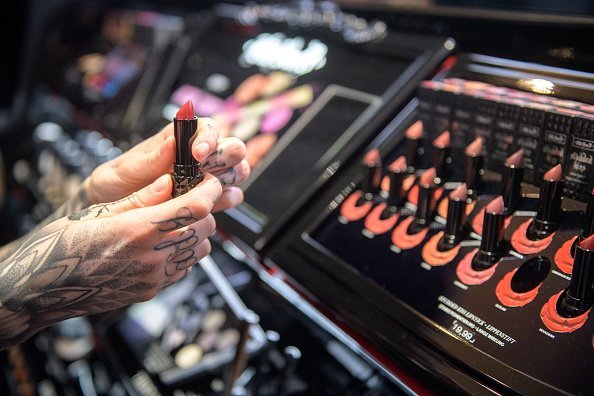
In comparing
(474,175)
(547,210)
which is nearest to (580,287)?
(547,210)

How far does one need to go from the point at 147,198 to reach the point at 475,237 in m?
0.41

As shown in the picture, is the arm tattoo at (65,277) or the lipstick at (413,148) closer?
the arm tattoo at (65,277)

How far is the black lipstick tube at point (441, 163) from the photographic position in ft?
2.86

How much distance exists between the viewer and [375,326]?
0.76 m

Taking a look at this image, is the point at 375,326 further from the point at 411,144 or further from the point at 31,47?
the point at 31,47

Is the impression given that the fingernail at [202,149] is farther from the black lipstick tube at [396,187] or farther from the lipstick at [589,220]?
the lipstick at [589,220]

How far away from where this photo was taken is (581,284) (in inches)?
24.3

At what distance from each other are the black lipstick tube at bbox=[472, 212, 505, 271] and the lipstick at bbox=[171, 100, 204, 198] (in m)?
0.35

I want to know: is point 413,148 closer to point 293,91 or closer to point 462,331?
point 462,331

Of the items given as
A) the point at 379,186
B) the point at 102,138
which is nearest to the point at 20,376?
the point at 102,138

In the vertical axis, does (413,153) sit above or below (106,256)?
above

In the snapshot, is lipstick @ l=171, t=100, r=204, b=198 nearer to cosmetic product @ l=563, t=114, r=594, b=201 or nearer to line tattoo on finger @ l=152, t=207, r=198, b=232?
line tattoo on finger @ l=152, t=207, r=198, b=232

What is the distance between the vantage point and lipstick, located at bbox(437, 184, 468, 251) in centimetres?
76

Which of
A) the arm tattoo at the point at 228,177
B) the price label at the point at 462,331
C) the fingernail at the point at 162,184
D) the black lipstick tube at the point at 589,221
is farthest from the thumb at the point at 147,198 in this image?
the black lipstick tube at the point at 589,221
